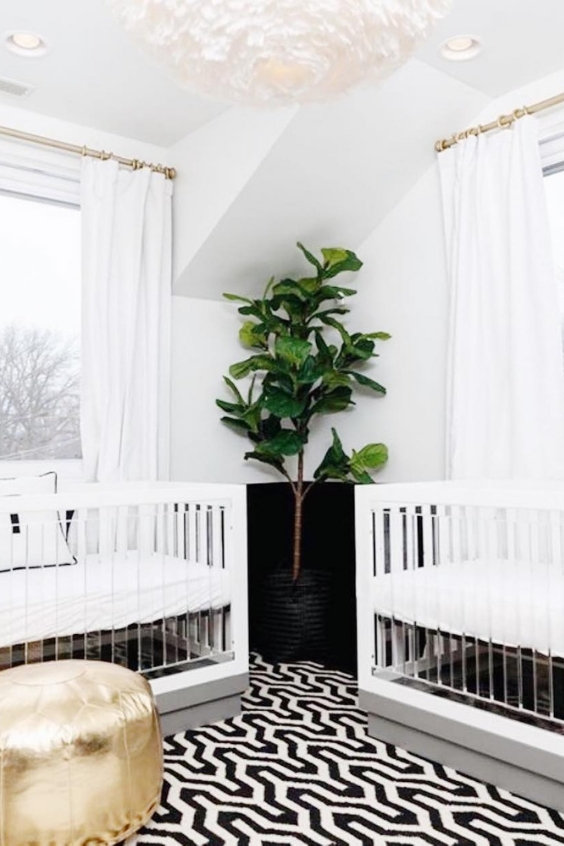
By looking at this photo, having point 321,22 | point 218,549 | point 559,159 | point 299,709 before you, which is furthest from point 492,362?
point 321,22

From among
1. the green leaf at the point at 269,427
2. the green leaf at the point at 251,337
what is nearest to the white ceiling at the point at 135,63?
the green leaf at the point at 251,337

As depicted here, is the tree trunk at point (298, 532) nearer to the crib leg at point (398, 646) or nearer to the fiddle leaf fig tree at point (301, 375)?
the fiddle leaf fig tree at point (301, 375)

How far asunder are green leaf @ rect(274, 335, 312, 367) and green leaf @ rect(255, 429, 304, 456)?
1.09 ft

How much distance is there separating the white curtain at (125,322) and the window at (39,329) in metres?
0.17

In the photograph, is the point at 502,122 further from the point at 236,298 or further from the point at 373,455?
the point at 373,455

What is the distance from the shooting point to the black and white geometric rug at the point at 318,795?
1.66 metres

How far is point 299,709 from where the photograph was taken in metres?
2.47

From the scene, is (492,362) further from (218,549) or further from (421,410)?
(218,549)

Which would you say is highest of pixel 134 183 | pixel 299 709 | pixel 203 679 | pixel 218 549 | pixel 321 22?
pixel 134 183

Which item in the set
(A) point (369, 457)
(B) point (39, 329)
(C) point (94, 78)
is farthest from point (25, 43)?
(A) point (369, 457)

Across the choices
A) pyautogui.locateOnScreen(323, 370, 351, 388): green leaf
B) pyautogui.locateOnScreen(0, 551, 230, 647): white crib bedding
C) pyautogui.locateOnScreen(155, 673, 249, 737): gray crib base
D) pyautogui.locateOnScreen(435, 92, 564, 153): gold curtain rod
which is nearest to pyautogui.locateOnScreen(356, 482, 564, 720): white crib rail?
pyautogui.locateOnScreen(155, 673, 249, 737): gray crib base

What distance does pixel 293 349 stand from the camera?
2.99m

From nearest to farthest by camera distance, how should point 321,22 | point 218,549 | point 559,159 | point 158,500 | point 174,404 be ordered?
point 321,22, point 158,500, point 218,549, point 559,159, point 174,404

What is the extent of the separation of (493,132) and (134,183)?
155cm
